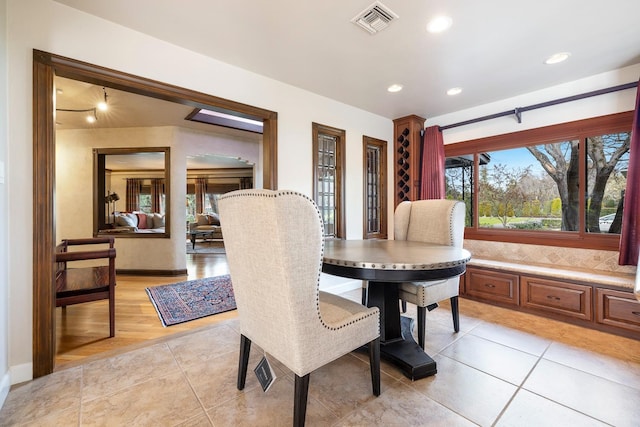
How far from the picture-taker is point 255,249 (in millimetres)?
1172

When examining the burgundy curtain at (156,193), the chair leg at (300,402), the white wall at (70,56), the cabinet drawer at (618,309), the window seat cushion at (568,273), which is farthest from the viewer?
the burgundy curtain at (156,193)

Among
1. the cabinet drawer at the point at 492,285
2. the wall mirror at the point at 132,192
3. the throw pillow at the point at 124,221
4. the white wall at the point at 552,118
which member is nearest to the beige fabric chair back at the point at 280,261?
the cabinet drawer at the point at 492,285

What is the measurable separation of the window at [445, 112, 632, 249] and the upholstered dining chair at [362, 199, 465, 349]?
1.55 m

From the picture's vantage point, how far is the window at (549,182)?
8.87 ft

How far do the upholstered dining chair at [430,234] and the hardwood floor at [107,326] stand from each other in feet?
5.94

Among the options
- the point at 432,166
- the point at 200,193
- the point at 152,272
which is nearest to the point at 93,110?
the point at 152,272

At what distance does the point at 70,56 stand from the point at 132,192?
6.97 m

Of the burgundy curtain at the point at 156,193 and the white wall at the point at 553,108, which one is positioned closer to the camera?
the white wall at the point at 553,108

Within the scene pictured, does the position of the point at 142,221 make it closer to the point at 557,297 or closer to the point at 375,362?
the point at 375,362

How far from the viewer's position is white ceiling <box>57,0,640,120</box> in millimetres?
1800

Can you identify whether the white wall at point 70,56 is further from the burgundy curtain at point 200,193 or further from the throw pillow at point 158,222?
the burgundy curtain at point 200,193

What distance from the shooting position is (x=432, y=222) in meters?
2.45

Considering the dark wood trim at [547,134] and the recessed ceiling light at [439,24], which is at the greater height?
the recessed ceiling light at [439,24]

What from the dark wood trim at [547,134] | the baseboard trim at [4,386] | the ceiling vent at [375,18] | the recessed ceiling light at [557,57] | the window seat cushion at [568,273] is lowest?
the baseboard trim at [4,386]
